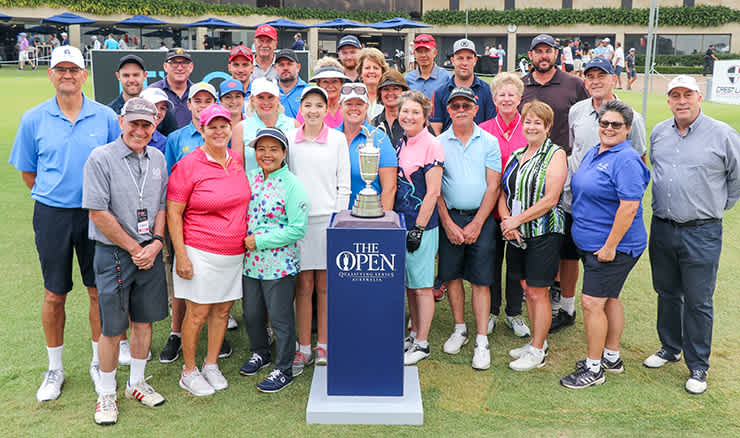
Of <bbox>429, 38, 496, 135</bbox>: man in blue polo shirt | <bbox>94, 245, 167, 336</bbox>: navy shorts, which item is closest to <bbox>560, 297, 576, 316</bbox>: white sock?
<bbox>429, 38, 496, 135</bbox>: man in blue polo shirt

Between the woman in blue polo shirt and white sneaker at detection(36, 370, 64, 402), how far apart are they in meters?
3.49

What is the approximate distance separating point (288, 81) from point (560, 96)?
2.51 meters

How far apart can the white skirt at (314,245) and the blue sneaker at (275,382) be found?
0.76m

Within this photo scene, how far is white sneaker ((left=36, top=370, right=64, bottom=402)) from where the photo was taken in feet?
13.7

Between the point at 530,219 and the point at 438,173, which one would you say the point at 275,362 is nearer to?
the point at 438,173

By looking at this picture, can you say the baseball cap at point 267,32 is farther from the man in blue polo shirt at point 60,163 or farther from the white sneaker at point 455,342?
the white sneaker at point 455,342

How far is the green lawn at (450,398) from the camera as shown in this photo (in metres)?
3.87

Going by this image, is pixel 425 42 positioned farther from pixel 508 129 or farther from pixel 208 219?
pixel 208 219

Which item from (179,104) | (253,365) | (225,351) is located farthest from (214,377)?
(179,104)

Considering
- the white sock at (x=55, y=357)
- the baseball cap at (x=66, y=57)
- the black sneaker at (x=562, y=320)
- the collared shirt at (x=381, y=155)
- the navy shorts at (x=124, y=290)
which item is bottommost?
the black sneaker at (x=562, y=320)

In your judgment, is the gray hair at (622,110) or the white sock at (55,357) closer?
the gray hair at (622,110)

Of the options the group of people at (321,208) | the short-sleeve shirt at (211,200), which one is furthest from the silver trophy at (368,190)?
the short-sleeve shirt at (211,200)

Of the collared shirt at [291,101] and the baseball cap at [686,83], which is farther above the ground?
the baseball cap at [686,83]

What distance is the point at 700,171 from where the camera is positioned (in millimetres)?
4203
